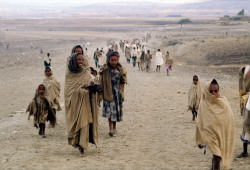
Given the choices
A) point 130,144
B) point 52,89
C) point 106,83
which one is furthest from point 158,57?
point 130,144

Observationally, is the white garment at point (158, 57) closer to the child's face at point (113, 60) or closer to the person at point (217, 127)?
the child's face at point (113, 60)

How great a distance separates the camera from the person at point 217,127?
16.5ft

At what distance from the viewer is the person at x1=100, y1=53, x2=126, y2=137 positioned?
7430 millimetres

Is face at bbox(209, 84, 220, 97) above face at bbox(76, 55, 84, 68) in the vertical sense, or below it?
below

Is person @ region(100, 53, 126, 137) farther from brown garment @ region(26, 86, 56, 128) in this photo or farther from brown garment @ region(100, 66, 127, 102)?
brown garment @ region(26, 86, 56, 128)

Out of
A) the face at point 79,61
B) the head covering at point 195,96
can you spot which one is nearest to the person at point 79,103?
the face at point 79,61

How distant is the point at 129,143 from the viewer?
731cm

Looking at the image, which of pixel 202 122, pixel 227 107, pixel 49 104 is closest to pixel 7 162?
pixel 49 104

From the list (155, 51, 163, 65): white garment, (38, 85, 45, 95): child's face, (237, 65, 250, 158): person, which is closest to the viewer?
(237, 65, 250, 158): person

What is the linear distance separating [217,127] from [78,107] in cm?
243

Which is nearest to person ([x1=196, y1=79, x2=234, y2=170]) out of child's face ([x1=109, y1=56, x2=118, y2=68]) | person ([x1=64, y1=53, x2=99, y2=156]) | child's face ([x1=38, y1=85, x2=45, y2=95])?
person ([x1=64, y1=53, x2=99, y2=156])

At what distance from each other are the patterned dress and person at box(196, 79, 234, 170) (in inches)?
107

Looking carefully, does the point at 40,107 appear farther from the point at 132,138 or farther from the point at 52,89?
the point at 132,138

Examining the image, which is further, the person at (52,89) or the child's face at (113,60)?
the person at (52,89)
